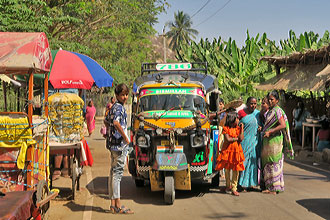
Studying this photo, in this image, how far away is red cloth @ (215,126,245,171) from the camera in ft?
30.9

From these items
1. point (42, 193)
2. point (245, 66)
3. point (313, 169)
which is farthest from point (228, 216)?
point (245, 66)

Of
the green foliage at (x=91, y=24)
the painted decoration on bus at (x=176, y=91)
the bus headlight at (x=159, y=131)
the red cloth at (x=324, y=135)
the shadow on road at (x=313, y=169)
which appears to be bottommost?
the shadow on road at (x=313, y=169)

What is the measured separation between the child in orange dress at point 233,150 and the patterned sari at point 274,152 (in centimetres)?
62

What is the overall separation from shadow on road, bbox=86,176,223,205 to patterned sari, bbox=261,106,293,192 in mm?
1142

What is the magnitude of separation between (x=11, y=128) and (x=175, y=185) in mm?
3764

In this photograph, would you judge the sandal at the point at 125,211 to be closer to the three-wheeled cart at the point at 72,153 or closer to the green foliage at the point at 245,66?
the three-wheeled cart at the point at 72,153

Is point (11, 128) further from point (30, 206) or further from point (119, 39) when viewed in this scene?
point (119, 39)

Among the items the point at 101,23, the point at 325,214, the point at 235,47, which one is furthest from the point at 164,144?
the point at 101,23

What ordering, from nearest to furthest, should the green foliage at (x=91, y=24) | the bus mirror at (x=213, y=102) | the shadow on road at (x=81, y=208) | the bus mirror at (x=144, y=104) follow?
the shadow on road at (x=81, y=208) → the bus mirror at (x=144, y=104) → the bus mirror at (x=213, y=102) → the green foliage at (x=91, y=24)

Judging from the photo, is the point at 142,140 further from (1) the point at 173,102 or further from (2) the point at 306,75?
(2) the point at 306,75

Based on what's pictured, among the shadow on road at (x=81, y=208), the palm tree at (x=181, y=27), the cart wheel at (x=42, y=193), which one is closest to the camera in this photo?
the cart wheel at (x=42, y=193)

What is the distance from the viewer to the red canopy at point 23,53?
245 inches

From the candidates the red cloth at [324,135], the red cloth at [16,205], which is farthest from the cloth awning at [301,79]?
the red cloth at [16,205]

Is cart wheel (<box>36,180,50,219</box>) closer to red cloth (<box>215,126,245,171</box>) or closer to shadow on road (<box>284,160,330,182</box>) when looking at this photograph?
red cloth (<box>215,126,245,171</box>)
